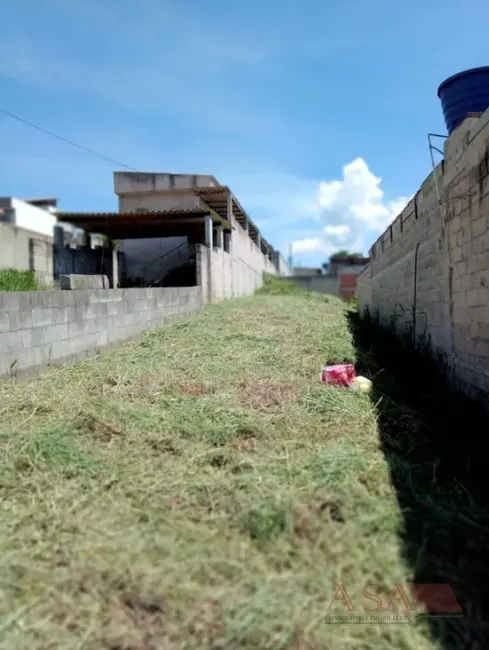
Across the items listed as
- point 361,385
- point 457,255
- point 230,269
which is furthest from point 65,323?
point 230,269

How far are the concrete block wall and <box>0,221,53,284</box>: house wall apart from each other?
2.27 m

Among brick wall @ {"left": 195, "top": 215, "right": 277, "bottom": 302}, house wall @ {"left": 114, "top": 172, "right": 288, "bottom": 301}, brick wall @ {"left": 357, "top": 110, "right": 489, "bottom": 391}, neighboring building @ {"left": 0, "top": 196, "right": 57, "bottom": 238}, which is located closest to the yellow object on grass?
brick wall @ {"left": 357, "top": 110, "right": 489, "bottom": 391}

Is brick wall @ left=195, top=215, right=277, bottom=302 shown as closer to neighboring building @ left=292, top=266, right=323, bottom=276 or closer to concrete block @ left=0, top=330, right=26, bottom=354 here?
concrete block @ left=0, top=330, right=26, bottom=354

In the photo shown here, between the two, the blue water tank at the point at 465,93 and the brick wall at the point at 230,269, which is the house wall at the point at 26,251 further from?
the blue water tank at the point at 465,93

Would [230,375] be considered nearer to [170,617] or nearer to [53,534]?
[53,534]

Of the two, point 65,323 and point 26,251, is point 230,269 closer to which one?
point 26,251

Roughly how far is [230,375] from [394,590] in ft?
8.96

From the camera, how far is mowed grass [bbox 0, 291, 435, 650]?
163 cm

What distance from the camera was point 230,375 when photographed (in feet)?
14.4

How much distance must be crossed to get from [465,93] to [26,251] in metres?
7.15

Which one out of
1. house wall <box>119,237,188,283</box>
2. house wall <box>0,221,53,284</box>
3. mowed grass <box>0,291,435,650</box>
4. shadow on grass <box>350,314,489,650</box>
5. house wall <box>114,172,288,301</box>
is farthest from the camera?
house wall <box>114,172,288,301</box>

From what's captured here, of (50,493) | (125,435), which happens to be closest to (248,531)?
(50,493)

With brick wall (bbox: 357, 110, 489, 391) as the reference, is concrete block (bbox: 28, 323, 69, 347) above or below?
below

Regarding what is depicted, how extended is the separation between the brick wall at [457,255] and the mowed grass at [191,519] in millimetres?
913
